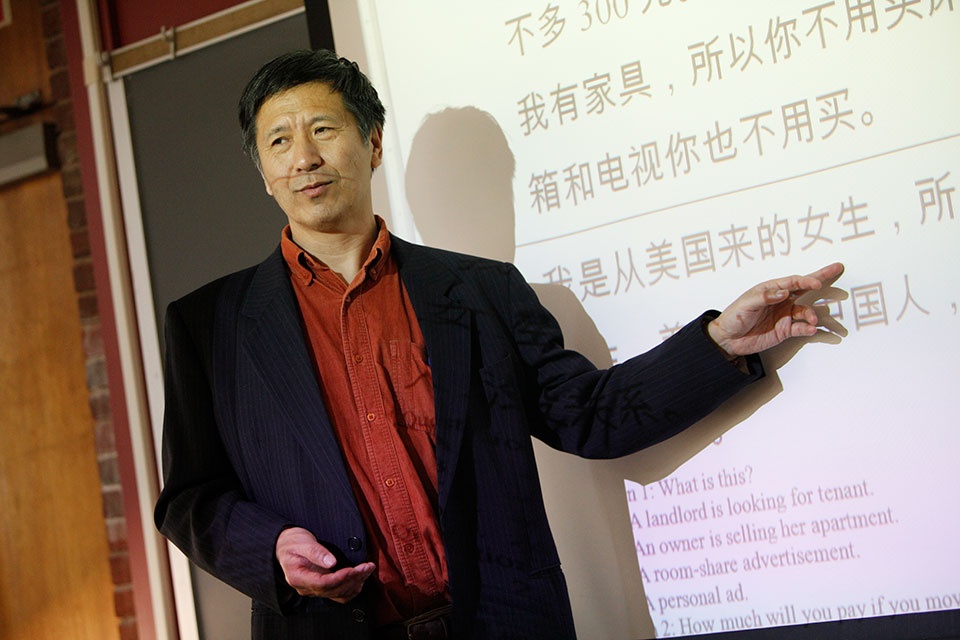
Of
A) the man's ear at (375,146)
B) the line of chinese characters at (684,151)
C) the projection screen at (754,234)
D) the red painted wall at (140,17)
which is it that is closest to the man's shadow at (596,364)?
the projection screen at (754,234)

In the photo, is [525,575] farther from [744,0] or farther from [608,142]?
[744,0]

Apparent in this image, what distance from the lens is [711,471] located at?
152cm

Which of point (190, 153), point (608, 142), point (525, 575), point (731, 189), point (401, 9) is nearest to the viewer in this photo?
point (525, 575)

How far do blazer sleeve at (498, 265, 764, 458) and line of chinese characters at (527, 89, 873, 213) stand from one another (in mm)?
219

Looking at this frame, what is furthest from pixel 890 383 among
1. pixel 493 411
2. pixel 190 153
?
pixel 190 153

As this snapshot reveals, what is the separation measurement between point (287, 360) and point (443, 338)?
0.25 metres

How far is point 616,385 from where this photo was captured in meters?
1.43

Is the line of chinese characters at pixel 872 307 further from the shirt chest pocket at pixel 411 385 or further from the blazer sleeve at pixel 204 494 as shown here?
the blazer sleeve at pixel 204 494

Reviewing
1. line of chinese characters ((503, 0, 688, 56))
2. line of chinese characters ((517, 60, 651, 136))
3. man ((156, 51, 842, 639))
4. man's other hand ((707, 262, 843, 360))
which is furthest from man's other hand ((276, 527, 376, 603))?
line of chinese characters ((503, 0, 688, 56))

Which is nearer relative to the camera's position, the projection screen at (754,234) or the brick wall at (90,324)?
the projection screen at (754,234)

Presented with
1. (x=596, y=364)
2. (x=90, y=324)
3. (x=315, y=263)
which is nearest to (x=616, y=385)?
(x=596, y=364)

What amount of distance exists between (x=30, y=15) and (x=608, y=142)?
2.15 m

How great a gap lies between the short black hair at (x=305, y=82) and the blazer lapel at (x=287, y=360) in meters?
0.22

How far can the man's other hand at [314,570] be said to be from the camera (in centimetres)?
118
